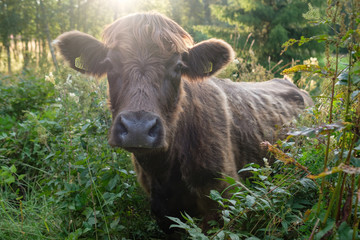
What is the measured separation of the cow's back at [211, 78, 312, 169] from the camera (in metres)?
3.75

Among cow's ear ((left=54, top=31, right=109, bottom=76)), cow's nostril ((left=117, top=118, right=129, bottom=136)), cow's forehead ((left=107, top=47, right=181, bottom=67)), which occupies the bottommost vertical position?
cow's nostril ((left=117, top=118, right=129, bottom=136))

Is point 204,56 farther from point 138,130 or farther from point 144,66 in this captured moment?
point 138,130

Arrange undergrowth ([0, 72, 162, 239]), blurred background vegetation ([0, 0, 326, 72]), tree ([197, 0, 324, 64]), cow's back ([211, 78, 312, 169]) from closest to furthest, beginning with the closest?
undergrowth ([0, 72, 162, 239])
cow's back ([211, 78, 312, 169])
blurred background vegetation ([0, 0, 326, 72])
tree ([197, 0, 324, 64])

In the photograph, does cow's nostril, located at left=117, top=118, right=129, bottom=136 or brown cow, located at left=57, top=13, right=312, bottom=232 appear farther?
brown cow, located at left=57, top=13, right=312, bottom=232

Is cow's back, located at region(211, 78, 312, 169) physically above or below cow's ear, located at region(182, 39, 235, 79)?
below

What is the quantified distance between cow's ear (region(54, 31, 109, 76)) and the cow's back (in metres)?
1.54

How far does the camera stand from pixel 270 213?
5.99 ft

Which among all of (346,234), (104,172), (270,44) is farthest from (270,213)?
(270,44)

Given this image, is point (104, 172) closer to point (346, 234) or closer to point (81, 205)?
point (81, 205)

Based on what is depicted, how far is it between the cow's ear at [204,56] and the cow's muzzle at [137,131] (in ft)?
3.40

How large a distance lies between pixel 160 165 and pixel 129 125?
0.90 metres

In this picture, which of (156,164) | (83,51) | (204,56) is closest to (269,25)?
(204,56)

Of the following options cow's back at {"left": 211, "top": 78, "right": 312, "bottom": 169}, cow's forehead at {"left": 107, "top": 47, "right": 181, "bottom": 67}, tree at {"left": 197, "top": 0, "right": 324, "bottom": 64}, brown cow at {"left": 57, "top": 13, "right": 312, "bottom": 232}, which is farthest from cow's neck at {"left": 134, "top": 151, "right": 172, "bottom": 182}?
tree at {"left": 197, "top": 0, "right": 324, "bottom": 64}

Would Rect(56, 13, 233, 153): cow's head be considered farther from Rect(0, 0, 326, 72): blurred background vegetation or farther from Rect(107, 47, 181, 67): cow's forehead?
Rect(0, 0, 326, 72): blurred background vegetation
